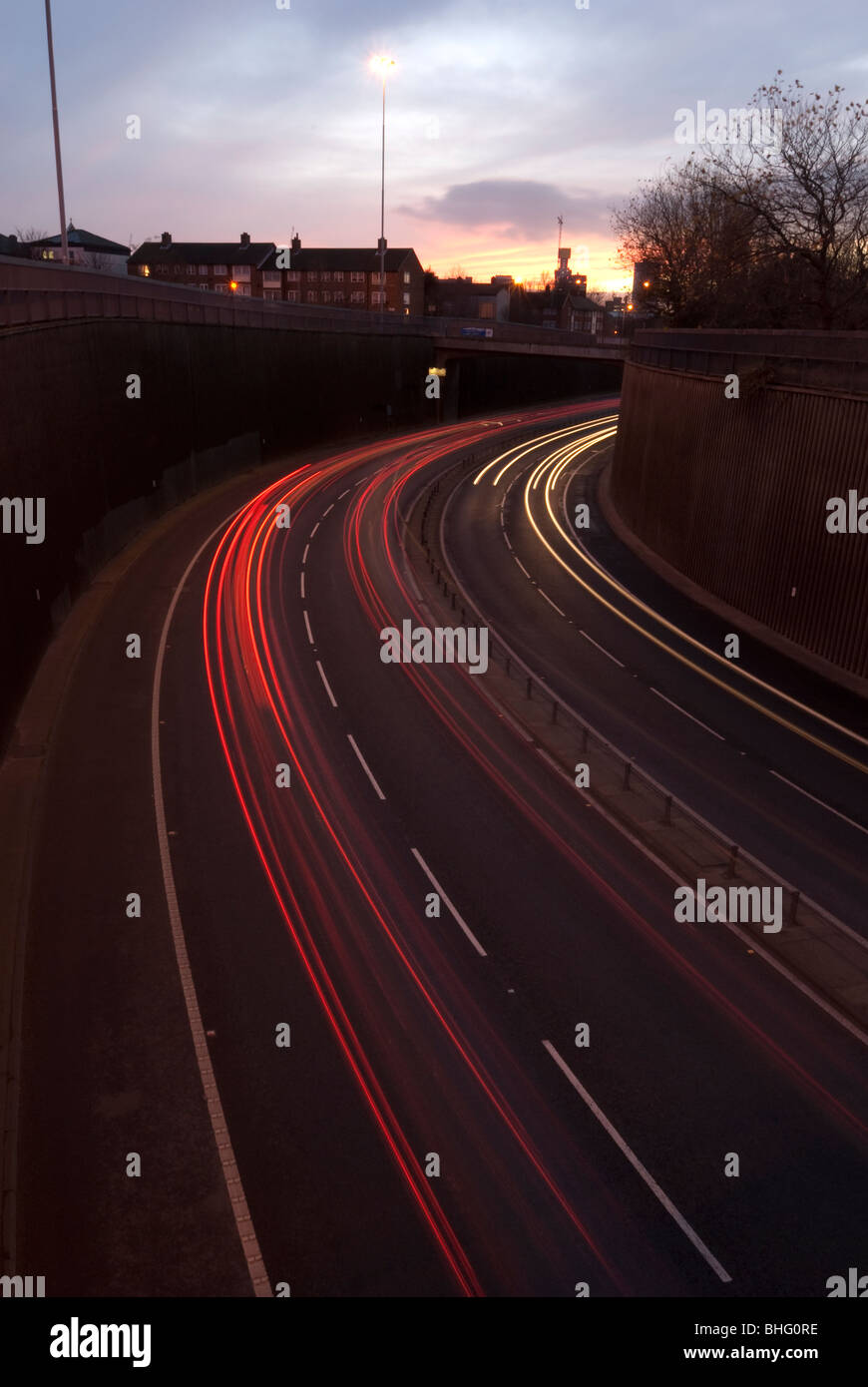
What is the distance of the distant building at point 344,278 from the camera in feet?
431

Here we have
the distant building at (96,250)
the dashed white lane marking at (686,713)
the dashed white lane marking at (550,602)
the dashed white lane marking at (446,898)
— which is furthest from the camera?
the distant building at (96,250)

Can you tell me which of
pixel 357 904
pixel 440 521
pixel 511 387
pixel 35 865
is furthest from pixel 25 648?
pixel 511 387

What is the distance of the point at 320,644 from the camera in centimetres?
2997

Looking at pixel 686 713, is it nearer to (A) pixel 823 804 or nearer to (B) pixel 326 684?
(A) pixel 823 804

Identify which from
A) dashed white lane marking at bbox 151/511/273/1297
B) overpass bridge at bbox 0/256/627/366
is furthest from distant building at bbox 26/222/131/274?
dashed white lane marking at bbox 151/511/273/1297

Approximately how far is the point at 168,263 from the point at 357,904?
13775cm

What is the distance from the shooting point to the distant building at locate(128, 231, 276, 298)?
442 ft

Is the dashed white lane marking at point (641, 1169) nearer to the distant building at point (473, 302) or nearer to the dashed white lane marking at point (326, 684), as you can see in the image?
the dashed white lane marking at point (326, 684)

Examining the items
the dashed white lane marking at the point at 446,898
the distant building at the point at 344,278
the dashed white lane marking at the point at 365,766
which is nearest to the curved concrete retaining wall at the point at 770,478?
the dashed white lane marking at the point at 365,766

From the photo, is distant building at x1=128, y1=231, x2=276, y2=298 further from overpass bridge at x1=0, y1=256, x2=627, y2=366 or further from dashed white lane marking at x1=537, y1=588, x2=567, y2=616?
dashed white lane marking at x1=537, y1=588, x2=567, y2=616

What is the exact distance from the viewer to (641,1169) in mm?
11539

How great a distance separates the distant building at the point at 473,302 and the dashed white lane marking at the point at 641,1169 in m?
148
